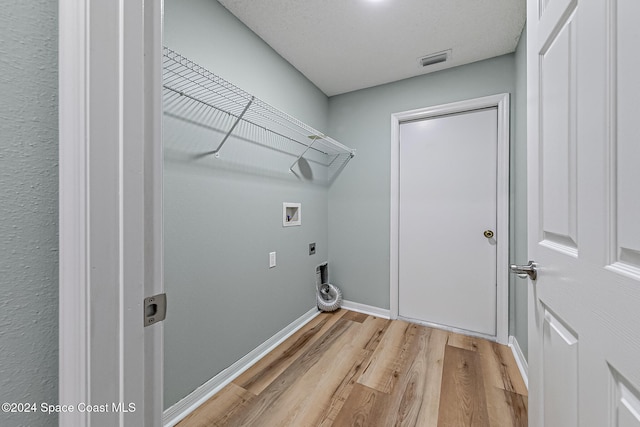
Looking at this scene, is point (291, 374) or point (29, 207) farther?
point (291, 374)

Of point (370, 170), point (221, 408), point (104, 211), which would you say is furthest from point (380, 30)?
point (221, 408)

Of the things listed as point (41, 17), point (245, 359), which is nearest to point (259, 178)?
point (245, 359)

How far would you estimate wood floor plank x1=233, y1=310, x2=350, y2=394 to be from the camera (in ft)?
4.99

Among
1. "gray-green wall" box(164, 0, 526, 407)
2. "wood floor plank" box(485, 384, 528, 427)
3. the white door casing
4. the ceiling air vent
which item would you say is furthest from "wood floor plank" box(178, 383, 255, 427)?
the ceiling air vent

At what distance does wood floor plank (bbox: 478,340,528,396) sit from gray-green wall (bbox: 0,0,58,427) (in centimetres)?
203

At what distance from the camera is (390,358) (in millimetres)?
1751

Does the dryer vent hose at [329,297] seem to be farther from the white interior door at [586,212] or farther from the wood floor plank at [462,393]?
the white interior door at [586,212]

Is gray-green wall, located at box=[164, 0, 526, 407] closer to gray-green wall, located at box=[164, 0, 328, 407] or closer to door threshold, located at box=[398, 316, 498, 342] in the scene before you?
gray-green wall, located at box=[164, 0, 328, 407]

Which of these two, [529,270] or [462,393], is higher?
[529,270]

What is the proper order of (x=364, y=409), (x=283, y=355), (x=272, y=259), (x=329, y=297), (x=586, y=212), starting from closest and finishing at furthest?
(x=586, y=212) → (x=364, y=409) → (x=283, y=355) → (x=272, y=259) → (x=329, y=297)

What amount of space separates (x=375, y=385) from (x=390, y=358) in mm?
315

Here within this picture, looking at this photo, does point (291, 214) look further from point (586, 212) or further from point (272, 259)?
point (586, 212)

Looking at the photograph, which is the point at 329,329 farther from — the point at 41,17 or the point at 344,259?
the point at 41,17

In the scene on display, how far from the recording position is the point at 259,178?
1760 millimetres
